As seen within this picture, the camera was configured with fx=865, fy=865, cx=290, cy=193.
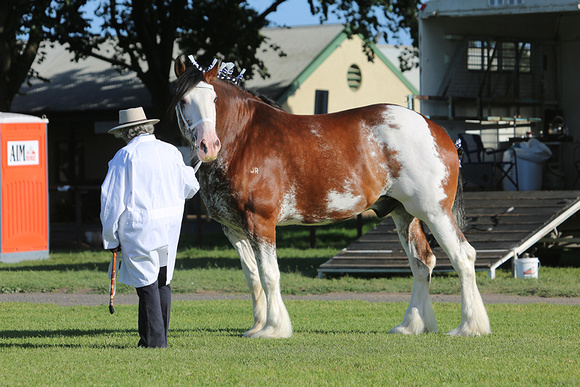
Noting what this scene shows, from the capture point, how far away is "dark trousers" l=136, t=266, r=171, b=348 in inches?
264

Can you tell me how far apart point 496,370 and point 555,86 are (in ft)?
37.0

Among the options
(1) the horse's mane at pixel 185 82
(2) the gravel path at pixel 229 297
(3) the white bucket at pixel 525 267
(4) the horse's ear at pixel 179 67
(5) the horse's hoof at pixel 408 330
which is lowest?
(2) the gravel path at pixel 229 297

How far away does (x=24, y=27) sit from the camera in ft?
64.0

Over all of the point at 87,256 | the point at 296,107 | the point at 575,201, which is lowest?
the point at 87,256

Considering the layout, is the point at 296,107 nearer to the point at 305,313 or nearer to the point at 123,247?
the point at 305,313

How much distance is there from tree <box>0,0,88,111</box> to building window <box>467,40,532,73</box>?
888cm

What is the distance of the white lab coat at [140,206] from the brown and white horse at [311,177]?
582 mm

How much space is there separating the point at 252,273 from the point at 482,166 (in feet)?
25.4

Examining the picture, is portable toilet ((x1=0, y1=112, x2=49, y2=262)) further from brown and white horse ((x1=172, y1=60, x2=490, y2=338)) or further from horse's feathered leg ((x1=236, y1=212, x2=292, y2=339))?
horse's feathered leg ((x1=236, y1=212, x2=292, y2=339))

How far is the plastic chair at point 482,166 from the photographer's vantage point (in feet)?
46.9

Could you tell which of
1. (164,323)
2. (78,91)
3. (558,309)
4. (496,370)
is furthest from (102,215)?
(78,91)

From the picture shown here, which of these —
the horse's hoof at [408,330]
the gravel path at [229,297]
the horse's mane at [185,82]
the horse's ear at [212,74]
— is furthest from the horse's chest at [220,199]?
the gravel path at [229,297]

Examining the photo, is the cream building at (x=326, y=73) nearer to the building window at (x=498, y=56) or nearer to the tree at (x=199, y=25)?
the tree at (x=199, y=25)

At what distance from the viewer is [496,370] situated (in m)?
5.93
